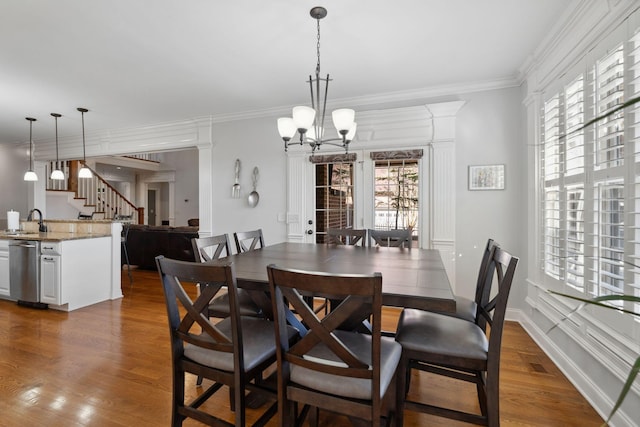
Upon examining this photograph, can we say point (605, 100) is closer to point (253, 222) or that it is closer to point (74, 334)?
point (253, 222)

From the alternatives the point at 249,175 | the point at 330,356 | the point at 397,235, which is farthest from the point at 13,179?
the point at 330,356

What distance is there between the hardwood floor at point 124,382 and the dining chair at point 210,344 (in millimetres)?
483

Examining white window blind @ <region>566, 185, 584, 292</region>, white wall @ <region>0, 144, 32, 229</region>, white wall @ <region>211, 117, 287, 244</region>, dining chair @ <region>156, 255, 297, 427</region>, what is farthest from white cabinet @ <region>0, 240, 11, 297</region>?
white window blind @ <region>566, 185, 584, 292</region>

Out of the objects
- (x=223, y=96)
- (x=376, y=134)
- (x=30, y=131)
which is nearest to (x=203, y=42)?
(x=223, y=96)

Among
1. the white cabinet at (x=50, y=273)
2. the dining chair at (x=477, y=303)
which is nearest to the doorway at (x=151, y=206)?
the white cabinet at (x=50, y=273)

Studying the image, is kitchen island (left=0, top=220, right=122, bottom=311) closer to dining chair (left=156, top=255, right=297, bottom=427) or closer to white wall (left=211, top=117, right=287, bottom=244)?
white wall (left=211, top=117, right=287, bottom=244)

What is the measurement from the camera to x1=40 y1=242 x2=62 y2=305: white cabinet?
371 centimetres

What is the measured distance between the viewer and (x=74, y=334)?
10.1 ft

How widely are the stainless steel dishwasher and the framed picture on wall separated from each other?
16.8 feet

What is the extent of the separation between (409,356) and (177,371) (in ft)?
3.80

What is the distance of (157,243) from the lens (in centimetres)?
593

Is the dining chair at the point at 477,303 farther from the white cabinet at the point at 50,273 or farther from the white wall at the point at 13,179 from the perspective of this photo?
the white wall at the point at 13,179

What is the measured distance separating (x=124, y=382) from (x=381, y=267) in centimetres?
196

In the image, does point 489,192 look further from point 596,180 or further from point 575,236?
point 596,180
